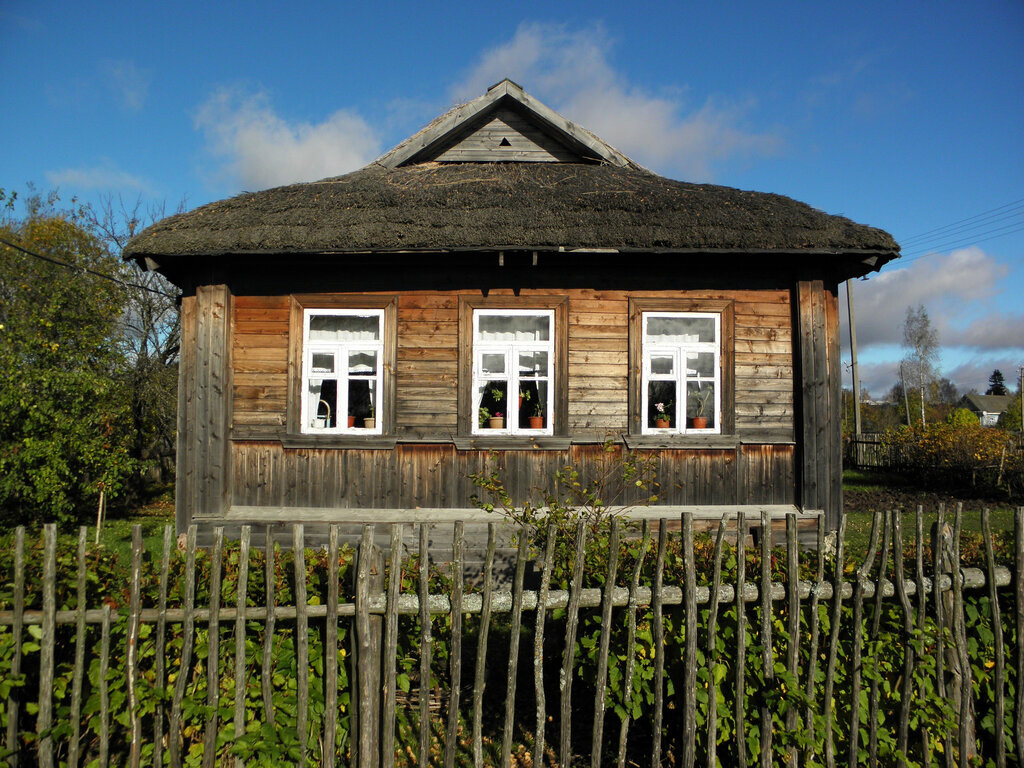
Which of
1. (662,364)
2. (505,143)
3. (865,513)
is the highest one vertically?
(505,143)

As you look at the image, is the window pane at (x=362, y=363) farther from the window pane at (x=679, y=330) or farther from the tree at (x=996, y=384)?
the tree at (x=996, y=384)

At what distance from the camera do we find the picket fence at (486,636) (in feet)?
9.76

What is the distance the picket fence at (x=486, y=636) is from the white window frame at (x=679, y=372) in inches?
159

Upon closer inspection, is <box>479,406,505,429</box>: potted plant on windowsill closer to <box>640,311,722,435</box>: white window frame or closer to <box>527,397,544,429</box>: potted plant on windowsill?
<box>527,397,544,429</box>: potted plant on windowsill

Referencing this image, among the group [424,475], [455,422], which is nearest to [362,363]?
[455,422]

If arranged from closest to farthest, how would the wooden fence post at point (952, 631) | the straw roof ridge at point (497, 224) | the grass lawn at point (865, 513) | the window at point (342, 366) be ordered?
the wooden fence post at point (952, 631) < the straw roof ridge at point (497, 224) < the window at point (342, 366) < the grass lawn at point (865, 513)

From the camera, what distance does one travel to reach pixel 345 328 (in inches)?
299

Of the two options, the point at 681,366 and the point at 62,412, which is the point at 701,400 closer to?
the point at 681,366

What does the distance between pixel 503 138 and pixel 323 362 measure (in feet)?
17.2

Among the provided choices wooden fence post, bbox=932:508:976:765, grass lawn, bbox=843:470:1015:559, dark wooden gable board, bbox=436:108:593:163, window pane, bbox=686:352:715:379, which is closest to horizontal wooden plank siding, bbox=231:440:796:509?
window pane, bbox=686:352:715:379

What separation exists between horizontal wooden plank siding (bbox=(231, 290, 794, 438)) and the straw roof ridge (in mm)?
771

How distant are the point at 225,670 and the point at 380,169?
8043 millimetres

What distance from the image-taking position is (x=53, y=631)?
9.68ft

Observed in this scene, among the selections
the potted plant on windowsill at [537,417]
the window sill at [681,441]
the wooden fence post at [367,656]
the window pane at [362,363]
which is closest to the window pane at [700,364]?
the window sill at [681,441]
